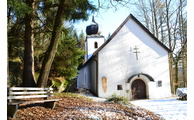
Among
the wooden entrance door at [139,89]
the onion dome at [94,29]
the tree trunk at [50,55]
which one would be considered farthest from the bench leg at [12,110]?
the onion dome at [94,29]

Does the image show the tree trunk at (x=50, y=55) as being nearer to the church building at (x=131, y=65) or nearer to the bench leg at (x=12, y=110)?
the bench leg at (x=12, y=110)

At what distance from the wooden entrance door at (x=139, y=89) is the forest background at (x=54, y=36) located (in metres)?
4.55

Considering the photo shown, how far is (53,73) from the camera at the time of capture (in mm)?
11773

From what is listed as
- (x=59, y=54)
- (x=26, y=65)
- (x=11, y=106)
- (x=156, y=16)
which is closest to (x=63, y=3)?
(x=26, y=65)

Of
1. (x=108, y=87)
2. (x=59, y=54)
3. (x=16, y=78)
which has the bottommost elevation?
(x=108, y=87)

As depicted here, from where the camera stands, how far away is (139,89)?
1264 centimetres

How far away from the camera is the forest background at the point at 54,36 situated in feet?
20.2

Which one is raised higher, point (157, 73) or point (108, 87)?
point (157, 73)

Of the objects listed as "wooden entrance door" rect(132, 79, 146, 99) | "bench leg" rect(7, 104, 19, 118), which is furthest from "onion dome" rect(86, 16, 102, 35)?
"bench leg" rect(7, 104, 19, 118)

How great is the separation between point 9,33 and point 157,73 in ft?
34.1

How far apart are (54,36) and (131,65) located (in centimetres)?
781

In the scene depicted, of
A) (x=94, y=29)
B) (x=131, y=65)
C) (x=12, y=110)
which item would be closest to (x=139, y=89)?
(x=131, y=65)

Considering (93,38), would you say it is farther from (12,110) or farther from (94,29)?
(12,110)

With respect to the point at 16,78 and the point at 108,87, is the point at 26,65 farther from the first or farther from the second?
the point at 108,87
